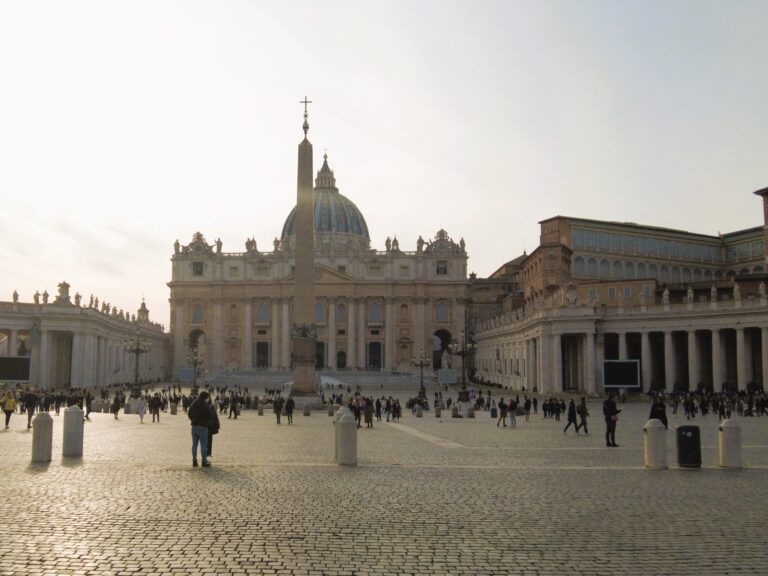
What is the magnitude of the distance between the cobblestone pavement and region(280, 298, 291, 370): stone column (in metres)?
85.3

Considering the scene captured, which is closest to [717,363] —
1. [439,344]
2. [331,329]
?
[331,329]

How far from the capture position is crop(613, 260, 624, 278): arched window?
272 ft

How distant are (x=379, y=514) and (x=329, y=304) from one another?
9523cm

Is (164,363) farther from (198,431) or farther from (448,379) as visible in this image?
(198,431)

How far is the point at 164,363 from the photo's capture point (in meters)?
109

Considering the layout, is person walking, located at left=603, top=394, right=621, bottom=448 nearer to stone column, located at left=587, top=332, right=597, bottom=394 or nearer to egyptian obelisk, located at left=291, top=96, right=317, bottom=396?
egyptian obelisk, located at left=291, top=96, right=317, bottom=396

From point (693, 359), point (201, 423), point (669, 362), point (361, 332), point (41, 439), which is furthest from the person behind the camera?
point (361, 332)

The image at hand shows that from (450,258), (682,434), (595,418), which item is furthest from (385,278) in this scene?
(682,434)

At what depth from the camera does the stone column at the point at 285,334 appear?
342ft

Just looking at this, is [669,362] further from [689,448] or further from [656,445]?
[656,445]

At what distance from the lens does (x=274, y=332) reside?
10544 centimetres

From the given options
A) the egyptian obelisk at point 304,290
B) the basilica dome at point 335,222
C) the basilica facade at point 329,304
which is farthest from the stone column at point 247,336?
the egyptian obelisk at point 304,290

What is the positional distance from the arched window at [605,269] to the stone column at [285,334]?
137 ft

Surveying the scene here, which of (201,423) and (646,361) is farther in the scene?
(646,361)
